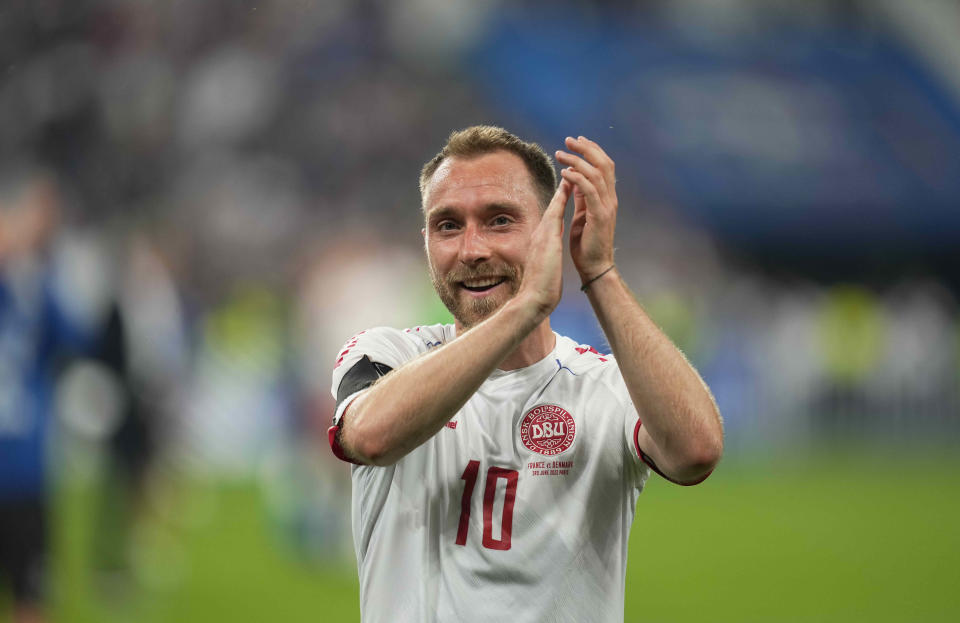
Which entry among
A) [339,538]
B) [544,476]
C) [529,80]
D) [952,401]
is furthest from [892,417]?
[544,476]

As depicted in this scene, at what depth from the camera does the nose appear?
1997 millimetres

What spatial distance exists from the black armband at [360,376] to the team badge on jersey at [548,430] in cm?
34

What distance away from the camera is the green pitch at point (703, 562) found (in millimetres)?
6188

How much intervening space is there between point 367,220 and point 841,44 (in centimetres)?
573

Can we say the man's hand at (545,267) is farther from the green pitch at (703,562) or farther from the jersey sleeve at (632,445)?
the green pitch at (703,562)

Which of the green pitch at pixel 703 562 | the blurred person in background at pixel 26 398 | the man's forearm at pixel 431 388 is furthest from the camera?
the green pitch at pixel 703 562

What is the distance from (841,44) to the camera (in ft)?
33.8

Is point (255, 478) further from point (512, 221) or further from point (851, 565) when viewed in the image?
point (512, 221)

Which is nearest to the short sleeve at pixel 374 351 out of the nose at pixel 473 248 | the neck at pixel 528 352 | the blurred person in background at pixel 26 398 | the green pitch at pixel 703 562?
the neck at pixel 528 352

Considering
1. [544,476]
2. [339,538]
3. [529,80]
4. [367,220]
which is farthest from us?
[529,80]

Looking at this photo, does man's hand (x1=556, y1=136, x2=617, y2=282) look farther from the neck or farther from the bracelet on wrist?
the neck

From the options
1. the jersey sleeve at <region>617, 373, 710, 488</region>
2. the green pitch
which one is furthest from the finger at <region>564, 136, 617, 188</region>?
the green pitch

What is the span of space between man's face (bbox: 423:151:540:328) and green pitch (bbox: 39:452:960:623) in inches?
180

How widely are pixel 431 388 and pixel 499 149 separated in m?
0.73
